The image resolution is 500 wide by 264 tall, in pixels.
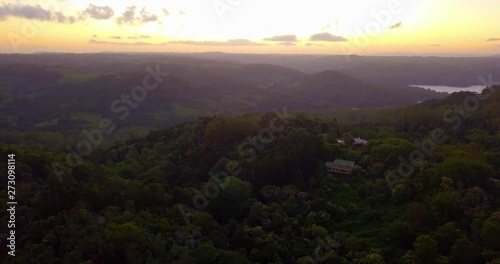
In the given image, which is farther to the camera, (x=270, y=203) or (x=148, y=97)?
(x=148, y=97)

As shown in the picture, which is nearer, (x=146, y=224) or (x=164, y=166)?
(x=146, y=224)

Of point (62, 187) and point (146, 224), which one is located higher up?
point (62, 187)

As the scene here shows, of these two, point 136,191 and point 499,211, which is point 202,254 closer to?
point 136,191

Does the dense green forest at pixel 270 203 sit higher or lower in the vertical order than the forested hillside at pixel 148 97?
higher

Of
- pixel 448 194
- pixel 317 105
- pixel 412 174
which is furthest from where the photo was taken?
pixel 317 105

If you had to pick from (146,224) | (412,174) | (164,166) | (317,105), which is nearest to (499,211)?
(412,174)

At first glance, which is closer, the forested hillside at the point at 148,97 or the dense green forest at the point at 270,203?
the dense green forest at the point at 270,203

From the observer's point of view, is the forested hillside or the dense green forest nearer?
the dense green forest

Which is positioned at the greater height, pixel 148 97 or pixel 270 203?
pixel 270 203
